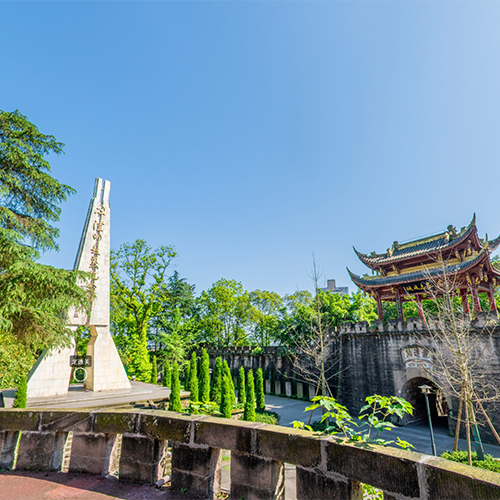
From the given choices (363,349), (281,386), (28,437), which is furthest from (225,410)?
(281,386)

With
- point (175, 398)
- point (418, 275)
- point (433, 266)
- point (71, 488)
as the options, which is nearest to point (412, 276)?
point (418, 275)

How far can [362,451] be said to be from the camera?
2105 millimetres

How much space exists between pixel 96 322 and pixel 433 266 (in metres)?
18.6

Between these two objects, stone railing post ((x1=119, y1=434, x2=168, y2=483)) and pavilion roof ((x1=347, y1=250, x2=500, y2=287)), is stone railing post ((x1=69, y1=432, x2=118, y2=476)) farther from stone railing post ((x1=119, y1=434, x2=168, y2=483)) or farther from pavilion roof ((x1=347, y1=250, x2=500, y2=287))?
pavilion roof ((x1=347, y1=250, x2=500, y2=287))

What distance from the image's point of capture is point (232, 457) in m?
2.59

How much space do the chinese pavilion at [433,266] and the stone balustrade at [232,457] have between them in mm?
14230

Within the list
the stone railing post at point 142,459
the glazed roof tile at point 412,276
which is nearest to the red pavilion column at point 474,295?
the glazed roof tile at point 412,276

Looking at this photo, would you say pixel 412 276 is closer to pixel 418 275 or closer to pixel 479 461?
pixel 418 275

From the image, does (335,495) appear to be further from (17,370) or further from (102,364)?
(17,370)

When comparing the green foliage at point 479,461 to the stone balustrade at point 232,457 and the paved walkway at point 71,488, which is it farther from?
the paved walkway at point 71,488

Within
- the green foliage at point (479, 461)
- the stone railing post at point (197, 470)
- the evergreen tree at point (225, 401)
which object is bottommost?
the green foliage at point (479, 461)

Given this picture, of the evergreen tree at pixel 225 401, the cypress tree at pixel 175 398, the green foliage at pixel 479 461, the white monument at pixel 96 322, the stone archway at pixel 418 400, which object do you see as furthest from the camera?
the stone archway at pixel 418 400

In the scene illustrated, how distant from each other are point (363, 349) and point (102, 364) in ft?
48.0

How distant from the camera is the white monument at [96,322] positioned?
12383mm
